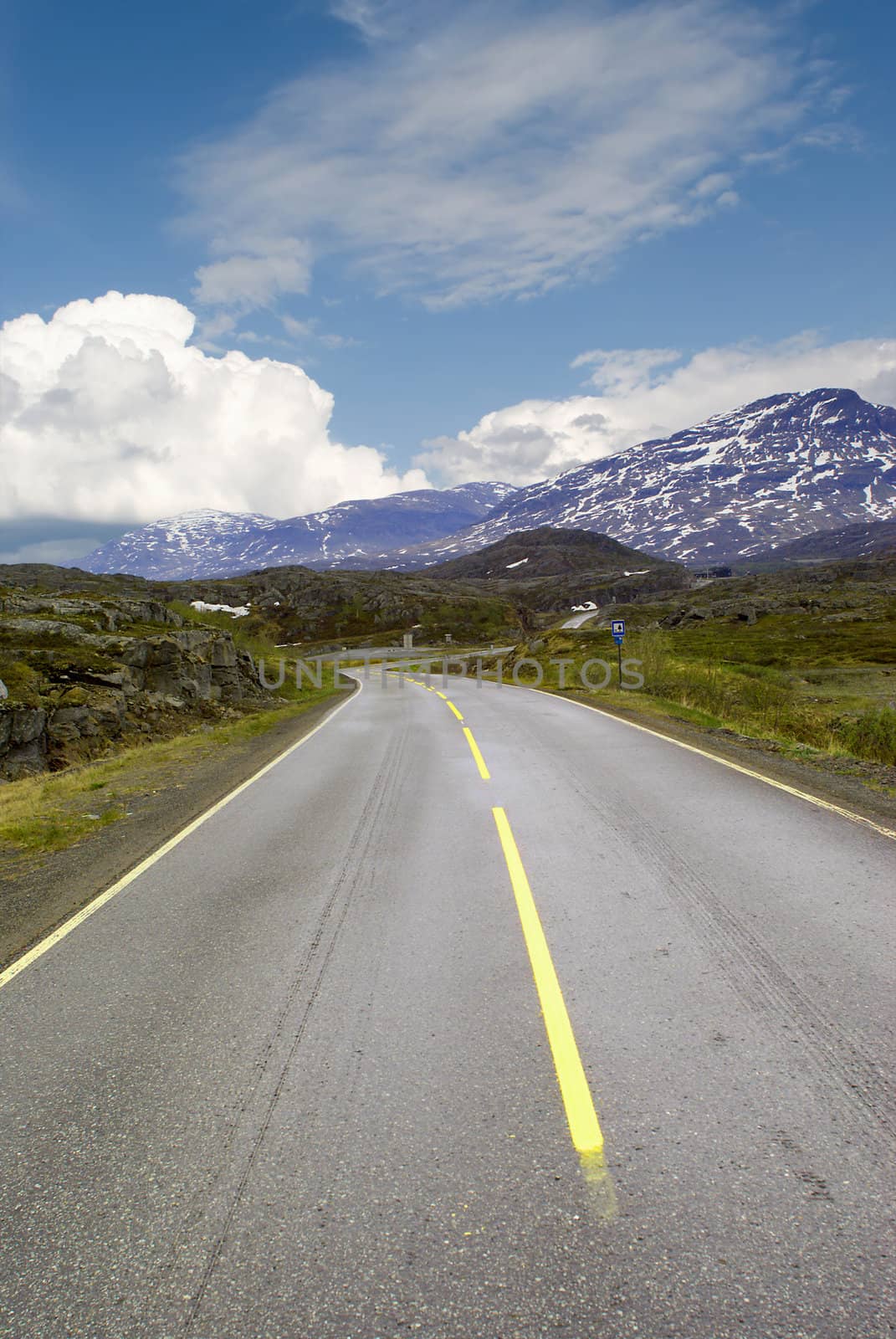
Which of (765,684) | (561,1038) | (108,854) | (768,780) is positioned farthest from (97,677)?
(765,684)

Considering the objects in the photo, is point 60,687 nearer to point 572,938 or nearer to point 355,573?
point 572,938

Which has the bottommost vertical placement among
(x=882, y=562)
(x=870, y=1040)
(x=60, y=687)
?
(x=870, y=1040)

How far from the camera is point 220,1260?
2.61m

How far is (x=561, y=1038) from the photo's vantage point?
3.95 meters

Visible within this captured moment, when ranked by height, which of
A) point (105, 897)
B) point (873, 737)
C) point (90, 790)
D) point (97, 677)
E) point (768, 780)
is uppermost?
point (97, 677)

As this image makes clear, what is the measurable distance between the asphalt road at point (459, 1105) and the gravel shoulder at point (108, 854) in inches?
21.0

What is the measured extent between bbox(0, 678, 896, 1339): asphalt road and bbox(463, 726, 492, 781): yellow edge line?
458 centimetres

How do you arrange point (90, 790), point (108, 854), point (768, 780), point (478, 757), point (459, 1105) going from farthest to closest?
1. point (478, 757)
2. point (90, 790)
3. point (768, 780)
4. point (108, 854)
5. point (459, 1105)

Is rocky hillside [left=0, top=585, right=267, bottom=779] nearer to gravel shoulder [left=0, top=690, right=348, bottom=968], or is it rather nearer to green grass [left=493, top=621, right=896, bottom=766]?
gravel shoulder [left=0, top=690, right=348, bottom=968]

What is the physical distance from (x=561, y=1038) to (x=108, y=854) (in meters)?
6.39

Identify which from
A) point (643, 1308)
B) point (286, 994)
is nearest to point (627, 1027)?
point (643, 1308)

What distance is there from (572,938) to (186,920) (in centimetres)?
329

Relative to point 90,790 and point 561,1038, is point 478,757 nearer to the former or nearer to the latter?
point 90,790

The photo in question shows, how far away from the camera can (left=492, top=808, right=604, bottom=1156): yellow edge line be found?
126 inches
